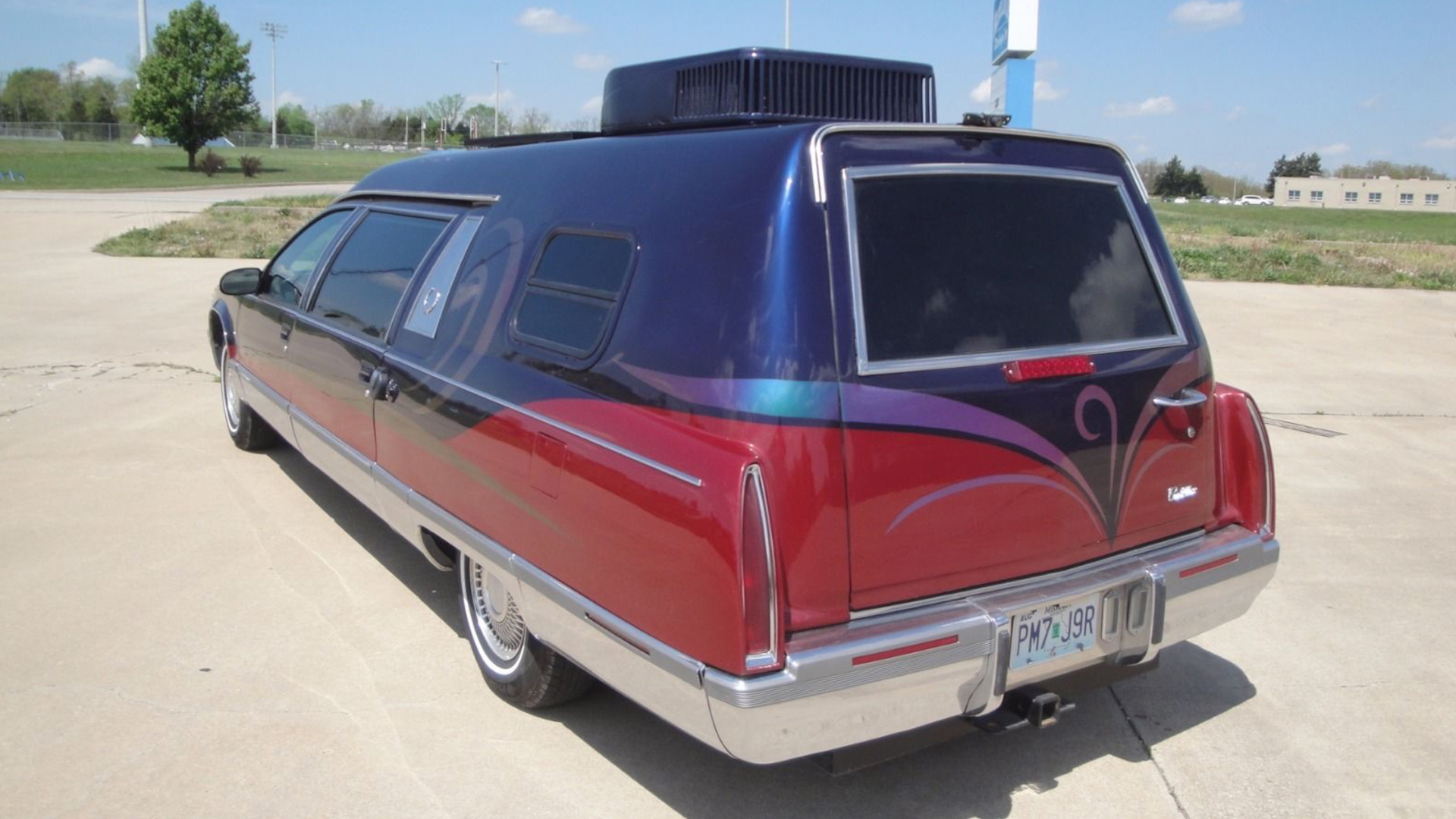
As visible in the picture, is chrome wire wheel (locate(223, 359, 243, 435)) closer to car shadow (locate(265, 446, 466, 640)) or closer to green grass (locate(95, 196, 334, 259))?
car shadow (locate(265, 446, 466, 640))

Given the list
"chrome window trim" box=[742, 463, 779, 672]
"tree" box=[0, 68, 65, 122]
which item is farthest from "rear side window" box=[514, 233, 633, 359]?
"tree" box=[0, 68, 65, 122]

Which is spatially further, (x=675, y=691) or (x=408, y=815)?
(x=408, y=815)

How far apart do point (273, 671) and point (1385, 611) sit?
442 centimetres

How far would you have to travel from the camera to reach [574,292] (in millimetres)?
3338

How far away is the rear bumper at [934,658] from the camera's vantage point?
102 inches

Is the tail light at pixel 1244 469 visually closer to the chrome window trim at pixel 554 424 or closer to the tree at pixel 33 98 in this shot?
the chrome window trim at pixel 554 424

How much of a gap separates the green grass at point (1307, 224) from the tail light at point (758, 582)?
24.3 meters

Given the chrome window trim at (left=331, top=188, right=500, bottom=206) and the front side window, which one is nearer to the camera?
the chrome window trim at (left=331, top=188, right=500, bottom=206)

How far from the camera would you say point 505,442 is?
3.38 metres

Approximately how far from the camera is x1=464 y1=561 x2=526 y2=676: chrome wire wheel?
3.71 meters

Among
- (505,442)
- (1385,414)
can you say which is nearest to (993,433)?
(505,442)

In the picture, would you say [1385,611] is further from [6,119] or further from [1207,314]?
[6,119]

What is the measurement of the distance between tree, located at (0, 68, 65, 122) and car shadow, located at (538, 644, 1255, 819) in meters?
108

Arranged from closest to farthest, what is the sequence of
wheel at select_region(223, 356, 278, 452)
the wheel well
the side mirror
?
1. the side mirror
2. wheel at select_region(223, 356, 278, 452)
3. the wheel well
